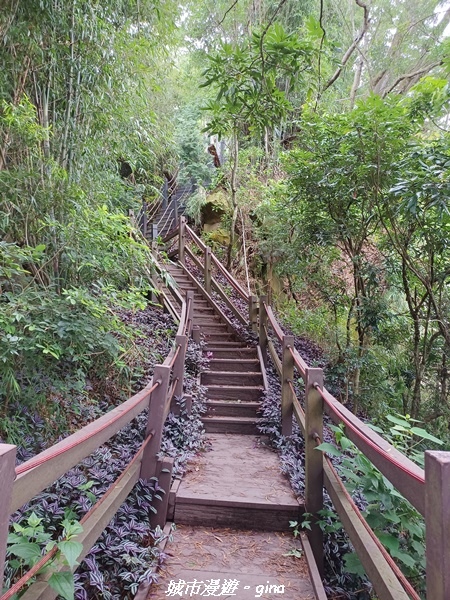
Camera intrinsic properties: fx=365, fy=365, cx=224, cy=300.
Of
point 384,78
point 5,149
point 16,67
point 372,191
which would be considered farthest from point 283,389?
point 384,78

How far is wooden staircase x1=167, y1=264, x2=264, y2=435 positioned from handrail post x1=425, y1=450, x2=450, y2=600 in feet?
10.2

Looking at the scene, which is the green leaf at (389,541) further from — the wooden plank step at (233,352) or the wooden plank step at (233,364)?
the wooden plank step at (233,352)

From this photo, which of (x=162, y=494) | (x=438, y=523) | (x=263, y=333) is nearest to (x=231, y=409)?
(x=263, y=333)

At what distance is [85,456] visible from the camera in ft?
4.31

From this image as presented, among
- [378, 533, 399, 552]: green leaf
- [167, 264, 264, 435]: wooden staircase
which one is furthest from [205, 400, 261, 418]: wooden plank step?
[378, 533, 399, 552]: green leaf

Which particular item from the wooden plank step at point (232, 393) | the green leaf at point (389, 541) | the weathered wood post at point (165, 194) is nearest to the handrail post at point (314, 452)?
the green leaf at point (389, 541)

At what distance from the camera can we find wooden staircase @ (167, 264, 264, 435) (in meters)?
3.99

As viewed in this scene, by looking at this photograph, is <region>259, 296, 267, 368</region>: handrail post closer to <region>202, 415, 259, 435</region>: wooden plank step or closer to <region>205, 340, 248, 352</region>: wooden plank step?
<region>205, 340, 248, 352</region>: wooden plank step

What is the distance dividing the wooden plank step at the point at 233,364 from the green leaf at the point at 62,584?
4051 mm

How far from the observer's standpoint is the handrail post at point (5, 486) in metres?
0.80

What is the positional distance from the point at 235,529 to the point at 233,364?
2901 millimetres

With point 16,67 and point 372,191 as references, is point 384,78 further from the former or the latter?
point 16,67

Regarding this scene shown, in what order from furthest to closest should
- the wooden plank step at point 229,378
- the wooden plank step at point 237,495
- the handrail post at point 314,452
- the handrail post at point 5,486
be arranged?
the wooden plank step at point 229,378
the wooden plank step at point 237,495
the handrail post at point 314,452
the handrail post at point 5,486

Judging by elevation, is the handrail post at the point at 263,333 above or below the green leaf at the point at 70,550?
above
